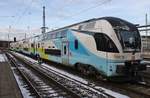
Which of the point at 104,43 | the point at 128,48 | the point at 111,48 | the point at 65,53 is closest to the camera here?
the point at 111,48

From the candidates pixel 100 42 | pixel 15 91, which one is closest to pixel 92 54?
pixel 100 42

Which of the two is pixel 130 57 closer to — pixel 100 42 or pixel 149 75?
pixel 100 42

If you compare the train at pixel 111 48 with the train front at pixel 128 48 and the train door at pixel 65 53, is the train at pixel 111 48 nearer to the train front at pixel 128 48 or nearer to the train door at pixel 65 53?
the train front at pixel 128 48

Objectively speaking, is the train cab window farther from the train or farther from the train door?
the train door

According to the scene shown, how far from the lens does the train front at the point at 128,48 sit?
45.0ft

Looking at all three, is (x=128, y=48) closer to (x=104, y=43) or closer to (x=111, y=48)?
(x=111, y=48)

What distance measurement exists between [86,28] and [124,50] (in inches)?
132

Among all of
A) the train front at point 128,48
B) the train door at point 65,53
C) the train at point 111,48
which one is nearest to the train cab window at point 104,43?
the train at point 111,48

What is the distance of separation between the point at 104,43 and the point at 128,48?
1.21 m

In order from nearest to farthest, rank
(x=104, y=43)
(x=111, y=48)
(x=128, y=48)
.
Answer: (x=111, y=48) → (x=128, y=48) → (x=104, y=43)

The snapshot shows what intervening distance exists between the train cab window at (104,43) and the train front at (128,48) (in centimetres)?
41

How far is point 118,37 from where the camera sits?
1374cm

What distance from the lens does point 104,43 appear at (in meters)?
14.1

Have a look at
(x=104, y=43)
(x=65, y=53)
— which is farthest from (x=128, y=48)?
(x=65, y=53)
